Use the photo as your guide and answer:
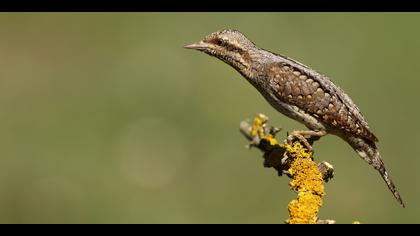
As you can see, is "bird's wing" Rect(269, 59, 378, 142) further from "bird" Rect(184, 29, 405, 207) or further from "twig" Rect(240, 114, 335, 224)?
"twig" Rect(240, 114, 335, 224)

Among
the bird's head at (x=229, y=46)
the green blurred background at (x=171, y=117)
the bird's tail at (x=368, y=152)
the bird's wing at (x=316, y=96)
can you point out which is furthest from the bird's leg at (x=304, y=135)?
the green blurred background at (x=171, y=117)

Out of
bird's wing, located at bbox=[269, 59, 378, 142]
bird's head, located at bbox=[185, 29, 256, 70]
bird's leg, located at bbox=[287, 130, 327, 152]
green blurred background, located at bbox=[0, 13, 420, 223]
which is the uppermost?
green blurred background, located at bbox=[0, 13, 420, 223]

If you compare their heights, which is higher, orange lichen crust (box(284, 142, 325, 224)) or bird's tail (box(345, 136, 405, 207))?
bird's tail (box(345, 136, 405, 207))

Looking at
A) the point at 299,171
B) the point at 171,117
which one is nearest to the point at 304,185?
the point at 299,171

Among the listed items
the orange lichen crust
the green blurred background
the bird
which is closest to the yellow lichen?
the orange lichen crust

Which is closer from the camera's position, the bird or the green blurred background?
the bird

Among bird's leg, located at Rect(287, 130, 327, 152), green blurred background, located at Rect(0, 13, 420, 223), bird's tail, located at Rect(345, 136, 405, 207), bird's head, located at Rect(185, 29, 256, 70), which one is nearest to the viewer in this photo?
bird's leg, located at Rect(287, 130, 327, 152)

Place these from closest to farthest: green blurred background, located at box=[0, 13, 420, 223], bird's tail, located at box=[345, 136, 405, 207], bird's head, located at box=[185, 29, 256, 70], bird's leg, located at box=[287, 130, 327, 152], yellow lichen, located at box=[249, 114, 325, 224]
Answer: yellow lichen, located at box=[249, 114, 325, 224]
bird's leg, located at box=[287, 130, 327, 152]
bird's head, located at box=[185, 29, 256, 70]
bird's tail, located at box=[345, 136, 405, 207]
green blurred background, located at box=[0, 13, 420, 223]

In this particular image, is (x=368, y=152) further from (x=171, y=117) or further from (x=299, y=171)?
(x=171, y=117)
